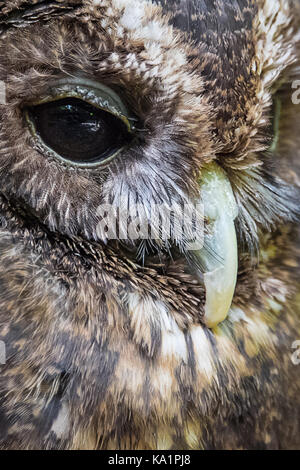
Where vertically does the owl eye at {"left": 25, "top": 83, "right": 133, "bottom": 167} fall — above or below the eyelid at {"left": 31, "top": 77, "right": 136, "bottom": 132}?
below

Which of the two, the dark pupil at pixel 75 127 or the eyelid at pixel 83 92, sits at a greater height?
the eyelid at pixel 83 92

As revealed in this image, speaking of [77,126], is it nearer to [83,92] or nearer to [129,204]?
[83,92]

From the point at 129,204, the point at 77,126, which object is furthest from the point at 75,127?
the point at 129,204

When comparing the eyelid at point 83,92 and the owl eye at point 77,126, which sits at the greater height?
the eyelid at point 83,92

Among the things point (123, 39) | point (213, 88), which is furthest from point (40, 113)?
point (213, 88)

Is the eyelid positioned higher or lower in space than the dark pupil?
higher
